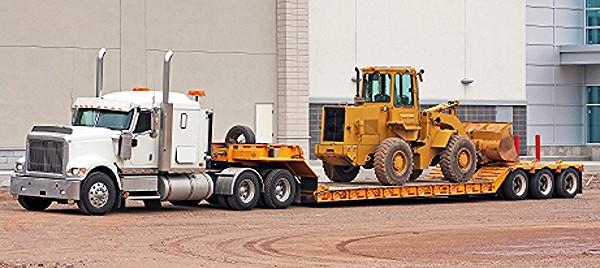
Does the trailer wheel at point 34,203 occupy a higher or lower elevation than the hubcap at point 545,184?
lower

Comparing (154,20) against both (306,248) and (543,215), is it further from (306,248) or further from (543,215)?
(306,248)

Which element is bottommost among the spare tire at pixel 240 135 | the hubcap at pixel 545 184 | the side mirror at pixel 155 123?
the hubcap at pixel 545 184

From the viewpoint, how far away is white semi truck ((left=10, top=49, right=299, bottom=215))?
26.5m

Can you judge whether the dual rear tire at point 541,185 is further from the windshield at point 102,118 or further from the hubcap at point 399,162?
the windshield at point 102,118

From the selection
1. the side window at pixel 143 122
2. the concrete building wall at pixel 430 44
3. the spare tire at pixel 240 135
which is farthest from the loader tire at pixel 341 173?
the concrete building wall at pixel 430 44

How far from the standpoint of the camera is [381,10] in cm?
4603

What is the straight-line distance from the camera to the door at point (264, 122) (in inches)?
1699

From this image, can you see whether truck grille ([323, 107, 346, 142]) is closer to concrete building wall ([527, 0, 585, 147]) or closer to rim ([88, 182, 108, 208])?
rim ([88, 182, 108, 208])

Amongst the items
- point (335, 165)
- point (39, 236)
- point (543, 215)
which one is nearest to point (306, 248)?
point (39, 236)

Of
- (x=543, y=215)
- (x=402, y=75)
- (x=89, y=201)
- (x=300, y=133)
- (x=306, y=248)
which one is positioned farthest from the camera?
(x=300, y=133)

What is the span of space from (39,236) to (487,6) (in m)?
29.3

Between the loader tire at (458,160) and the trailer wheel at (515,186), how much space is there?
3.40 ft

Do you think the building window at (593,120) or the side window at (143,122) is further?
the building window at (593,120)

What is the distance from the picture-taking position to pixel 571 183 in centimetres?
3494
